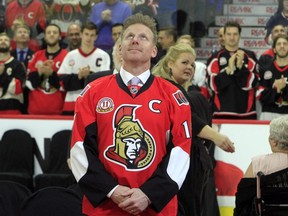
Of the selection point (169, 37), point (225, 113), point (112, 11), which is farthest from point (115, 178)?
point (112, 11)

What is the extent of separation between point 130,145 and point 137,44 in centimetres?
55

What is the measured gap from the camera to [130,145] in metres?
4.30

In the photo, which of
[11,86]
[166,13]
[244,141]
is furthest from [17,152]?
[166,13]

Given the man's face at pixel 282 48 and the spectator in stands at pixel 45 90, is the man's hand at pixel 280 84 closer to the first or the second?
the man's face at pixel 282 48

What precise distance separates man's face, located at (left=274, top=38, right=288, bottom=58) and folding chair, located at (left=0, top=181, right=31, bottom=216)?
431cm

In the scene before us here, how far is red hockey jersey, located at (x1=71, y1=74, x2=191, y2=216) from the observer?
427 cm

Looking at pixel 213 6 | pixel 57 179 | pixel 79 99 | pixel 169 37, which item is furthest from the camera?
pixel 213 6

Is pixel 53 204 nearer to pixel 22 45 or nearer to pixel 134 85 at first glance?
pixel 134 85

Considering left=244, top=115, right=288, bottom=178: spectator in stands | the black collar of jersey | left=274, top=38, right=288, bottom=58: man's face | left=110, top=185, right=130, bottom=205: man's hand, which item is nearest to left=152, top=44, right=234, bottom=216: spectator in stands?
left=244, top=115, right=288, bottom=178: spectator in stands

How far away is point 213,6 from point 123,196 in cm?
800

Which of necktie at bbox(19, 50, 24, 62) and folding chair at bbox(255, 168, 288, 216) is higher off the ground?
necktie at bbox(19, 50, 24, 62)

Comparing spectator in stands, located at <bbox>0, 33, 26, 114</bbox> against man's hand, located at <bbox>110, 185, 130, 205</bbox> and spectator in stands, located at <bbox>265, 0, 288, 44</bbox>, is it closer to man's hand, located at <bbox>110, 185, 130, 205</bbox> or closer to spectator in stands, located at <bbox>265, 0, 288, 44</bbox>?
spectator in stands, located at <bbox>265, 0, 288, 44</bbox>

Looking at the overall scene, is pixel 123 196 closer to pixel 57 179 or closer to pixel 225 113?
pixel 57 179

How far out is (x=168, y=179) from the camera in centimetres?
429
